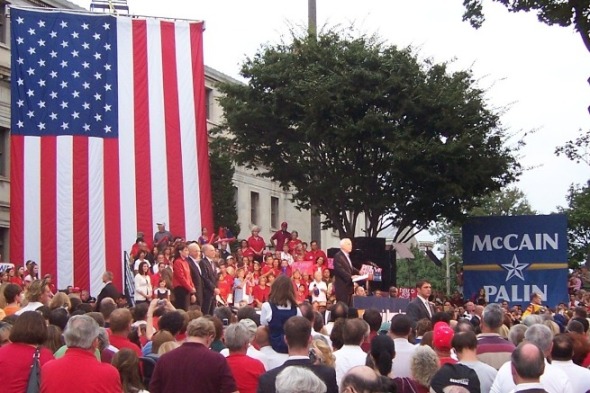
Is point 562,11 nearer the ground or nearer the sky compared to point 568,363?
nearer the sky

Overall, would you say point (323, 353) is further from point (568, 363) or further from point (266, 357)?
point (568, 363)

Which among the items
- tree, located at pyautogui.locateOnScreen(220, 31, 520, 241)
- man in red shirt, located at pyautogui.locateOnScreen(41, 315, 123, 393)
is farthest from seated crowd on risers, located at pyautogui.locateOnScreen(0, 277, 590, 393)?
tree, located at pyautogui.locateOnScreen(220, 31, 520, 241)

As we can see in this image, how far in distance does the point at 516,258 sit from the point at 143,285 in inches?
610

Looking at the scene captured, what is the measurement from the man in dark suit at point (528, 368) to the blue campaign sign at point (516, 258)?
994 inches

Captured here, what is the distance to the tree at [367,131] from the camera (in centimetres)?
3094

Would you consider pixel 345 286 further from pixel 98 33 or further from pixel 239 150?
pixel 239 150

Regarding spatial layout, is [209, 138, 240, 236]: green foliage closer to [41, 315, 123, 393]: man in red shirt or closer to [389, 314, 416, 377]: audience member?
[389, 314, 416, 377]: audience member

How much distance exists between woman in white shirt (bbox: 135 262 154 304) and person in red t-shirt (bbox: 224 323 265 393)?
1214 cm

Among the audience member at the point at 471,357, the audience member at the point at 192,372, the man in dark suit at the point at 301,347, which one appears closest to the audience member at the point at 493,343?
the audience member at the point at 471,357

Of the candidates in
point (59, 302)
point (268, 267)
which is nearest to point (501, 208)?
point (268, 267)

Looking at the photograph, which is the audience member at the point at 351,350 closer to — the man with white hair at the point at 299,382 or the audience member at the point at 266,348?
the audience member at the point at 266,348

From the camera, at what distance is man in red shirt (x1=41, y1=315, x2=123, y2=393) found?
6773 millimetres

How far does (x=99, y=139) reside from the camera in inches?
1022

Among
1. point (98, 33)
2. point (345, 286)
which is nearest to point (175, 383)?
point (345, 286)
